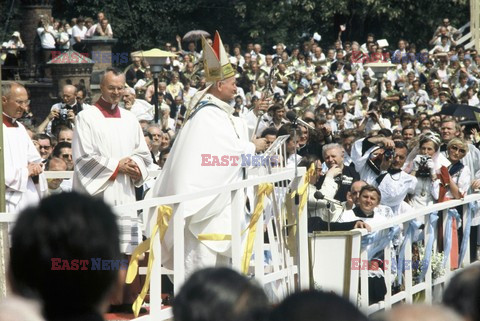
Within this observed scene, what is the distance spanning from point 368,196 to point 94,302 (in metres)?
7.01

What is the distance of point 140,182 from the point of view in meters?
8.77

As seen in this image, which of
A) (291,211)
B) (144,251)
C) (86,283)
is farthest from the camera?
(291,211)

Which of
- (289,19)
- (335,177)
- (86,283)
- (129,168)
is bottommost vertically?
(335,177)

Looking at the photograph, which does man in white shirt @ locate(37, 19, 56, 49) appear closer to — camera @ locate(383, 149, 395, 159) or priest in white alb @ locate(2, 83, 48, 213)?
camera @ locate(383, 149, 395, 159)

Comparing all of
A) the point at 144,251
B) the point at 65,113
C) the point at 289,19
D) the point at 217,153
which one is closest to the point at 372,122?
the point at 65,113

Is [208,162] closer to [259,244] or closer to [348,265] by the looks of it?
[259,244]

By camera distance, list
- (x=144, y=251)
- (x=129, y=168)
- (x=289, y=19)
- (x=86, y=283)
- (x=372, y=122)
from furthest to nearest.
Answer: (x=289, y=19), (x=372, y=122), (x=129, y=168), (x=144, y=251), (x=86, y=283)

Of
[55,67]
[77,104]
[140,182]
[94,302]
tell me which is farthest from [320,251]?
[55,67]

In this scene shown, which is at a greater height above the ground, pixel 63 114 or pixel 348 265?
pixel 63 114

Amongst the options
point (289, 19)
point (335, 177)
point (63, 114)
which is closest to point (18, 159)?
point (335, 177)

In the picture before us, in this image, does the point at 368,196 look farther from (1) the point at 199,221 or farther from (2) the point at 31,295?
(2) the point at 31,295

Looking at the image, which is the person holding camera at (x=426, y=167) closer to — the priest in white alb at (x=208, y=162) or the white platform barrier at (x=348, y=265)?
the white platform barrier at (x=348, y=265)

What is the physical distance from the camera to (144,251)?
713 centimetres

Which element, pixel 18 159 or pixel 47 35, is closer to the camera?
pixel 18 159
